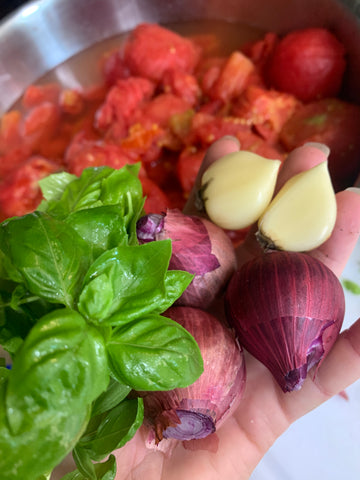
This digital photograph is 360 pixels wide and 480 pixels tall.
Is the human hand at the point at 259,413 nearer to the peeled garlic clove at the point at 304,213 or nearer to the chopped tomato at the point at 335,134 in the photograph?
the peeled garlic clove at the point at 304,213

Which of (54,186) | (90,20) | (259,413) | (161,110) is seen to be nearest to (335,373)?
(259,413)

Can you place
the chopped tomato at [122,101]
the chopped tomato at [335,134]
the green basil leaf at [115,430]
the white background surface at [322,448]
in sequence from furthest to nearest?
the chopped tomato at [122,101]
the chopped tomato at [335,134]
the white background surface at [322,448]
the green basil leaf at [115,430]

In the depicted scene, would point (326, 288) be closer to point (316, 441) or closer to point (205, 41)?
point (316, 441)

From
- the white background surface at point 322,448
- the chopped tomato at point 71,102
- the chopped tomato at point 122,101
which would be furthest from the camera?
the chopped tomato at point 71,102

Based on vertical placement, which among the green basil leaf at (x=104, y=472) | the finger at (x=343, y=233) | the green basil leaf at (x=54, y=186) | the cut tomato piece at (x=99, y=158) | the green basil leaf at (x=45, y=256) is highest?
the green basil leaf at (x=45, y=256)

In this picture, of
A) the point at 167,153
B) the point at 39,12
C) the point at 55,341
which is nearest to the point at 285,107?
the point at 167,153

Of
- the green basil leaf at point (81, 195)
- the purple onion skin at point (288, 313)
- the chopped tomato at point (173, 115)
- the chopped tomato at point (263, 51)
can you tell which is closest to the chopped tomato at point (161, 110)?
the chopped tomato at point (173, 115)

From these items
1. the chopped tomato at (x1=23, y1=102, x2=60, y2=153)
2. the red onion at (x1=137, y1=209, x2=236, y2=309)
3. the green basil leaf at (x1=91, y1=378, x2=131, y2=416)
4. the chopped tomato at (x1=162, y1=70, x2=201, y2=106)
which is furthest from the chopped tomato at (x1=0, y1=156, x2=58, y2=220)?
the green basil leaf at (x1=91, y1=378, x2=131, y2=416)
